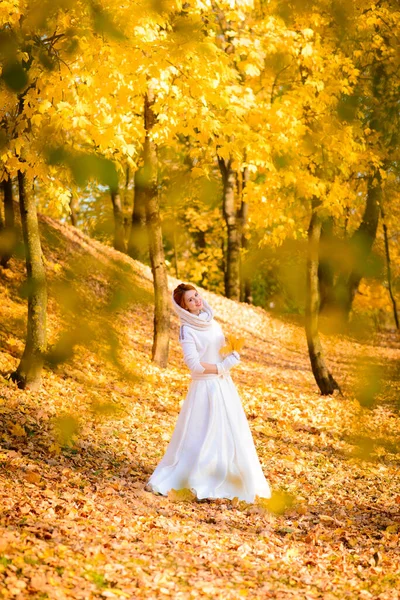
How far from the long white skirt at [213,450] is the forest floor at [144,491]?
7.7 inches

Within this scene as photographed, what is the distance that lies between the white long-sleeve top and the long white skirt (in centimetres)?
22

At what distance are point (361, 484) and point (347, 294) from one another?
6.78 metres

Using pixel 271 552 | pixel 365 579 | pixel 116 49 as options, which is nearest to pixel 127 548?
pixel 271 552

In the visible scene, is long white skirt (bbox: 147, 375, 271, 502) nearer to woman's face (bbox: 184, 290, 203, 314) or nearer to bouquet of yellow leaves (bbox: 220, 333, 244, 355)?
bouquet of yellow leaves (bbox: 220, 333, 244, 355)

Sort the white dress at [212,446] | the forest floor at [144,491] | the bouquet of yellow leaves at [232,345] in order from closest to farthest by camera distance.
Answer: the forest floor at [144,491] < the bouquet of yellow leaves at [232,345] < the white dress at [212,446]

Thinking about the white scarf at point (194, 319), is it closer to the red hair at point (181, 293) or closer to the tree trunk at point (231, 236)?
the red hair at point (181, 293)

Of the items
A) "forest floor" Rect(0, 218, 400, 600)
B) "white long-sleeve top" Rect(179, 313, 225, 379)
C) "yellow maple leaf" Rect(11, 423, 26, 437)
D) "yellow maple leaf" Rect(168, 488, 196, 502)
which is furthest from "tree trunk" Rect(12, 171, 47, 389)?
"yellow maple leaf" Rect(168, 488, 196, 502)

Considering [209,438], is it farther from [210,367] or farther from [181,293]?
[181,293]

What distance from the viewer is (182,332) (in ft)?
22.0

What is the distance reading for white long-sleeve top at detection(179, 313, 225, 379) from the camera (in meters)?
6.60

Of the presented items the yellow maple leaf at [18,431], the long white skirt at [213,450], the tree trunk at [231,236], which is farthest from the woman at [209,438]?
the tree trunk at [231,236]

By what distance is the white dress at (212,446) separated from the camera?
22.3 ft

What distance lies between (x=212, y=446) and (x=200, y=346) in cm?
86

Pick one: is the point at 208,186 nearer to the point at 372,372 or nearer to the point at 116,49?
the point at 372,372
